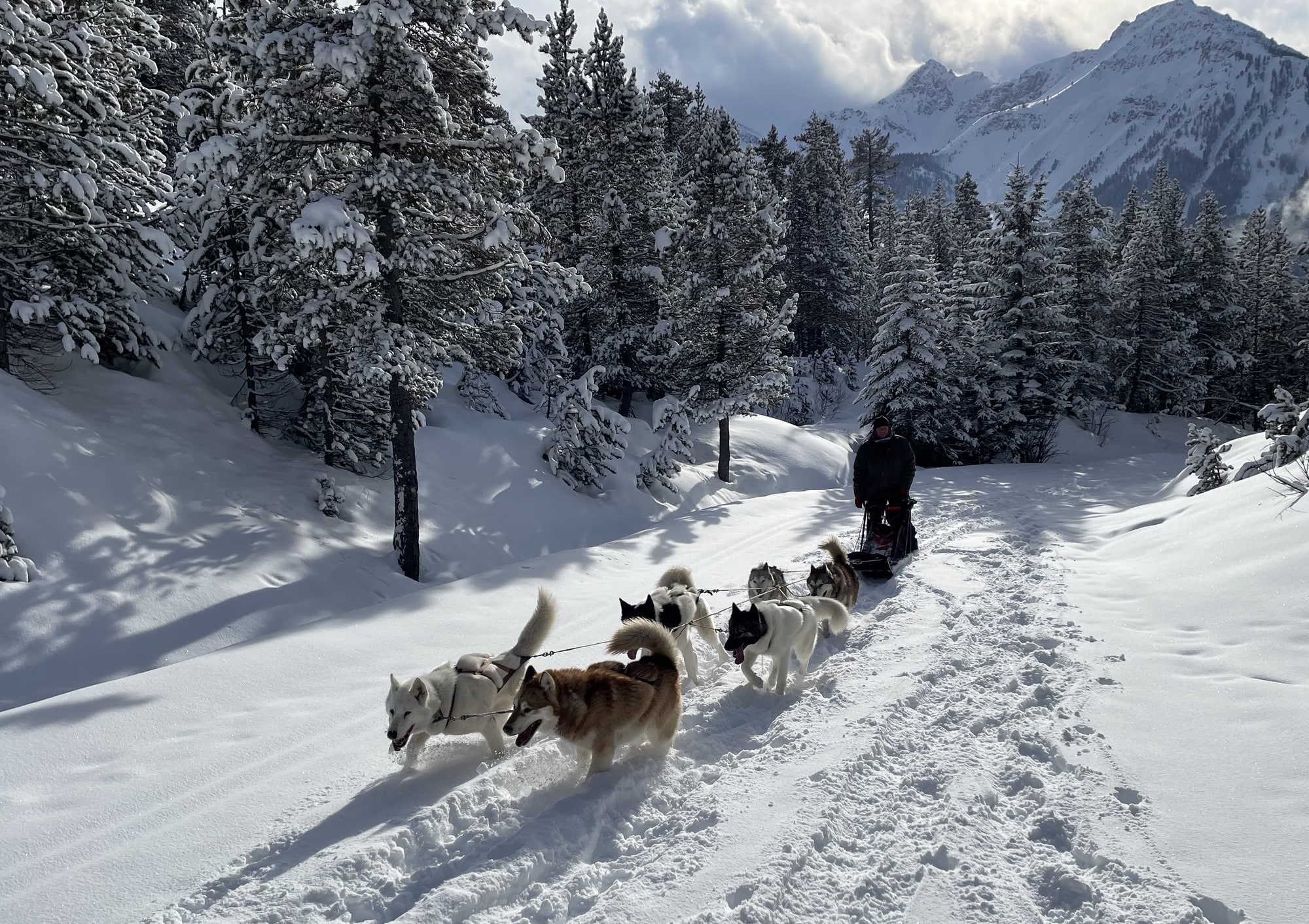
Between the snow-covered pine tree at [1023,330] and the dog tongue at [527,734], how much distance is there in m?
27.7

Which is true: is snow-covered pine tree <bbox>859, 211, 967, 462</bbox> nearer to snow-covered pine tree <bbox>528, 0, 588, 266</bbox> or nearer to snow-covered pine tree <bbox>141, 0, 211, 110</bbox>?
snow-covered pine tree <bbox>528, 0, 588, 266</bbox>

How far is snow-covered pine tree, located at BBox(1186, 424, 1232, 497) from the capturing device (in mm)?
14695

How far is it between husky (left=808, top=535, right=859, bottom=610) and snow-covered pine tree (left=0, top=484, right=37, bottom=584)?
31.3 feet

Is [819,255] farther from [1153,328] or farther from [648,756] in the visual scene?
[648,756]

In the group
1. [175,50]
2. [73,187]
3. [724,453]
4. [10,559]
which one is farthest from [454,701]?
[175,50]

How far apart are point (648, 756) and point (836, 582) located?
3529 millimetres

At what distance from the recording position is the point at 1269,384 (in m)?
41.2

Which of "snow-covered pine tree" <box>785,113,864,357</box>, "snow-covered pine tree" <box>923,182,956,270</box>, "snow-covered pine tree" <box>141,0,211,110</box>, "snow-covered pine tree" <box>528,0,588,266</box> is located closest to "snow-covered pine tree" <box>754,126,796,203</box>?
"snow-covered pine tree" <box>785,113,864,357</box>

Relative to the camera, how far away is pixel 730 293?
2262cm

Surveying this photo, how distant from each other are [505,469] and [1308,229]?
222m

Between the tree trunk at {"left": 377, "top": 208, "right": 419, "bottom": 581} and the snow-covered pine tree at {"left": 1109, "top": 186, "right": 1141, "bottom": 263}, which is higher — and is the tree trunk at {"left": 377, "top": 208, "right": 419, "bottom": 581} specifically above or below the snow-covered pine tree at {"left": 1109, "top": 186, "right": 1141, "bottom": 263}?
below

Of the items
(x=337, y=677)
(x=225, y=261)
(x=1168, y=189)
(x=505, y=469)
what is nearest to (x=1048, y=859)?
(x=337, y=677)

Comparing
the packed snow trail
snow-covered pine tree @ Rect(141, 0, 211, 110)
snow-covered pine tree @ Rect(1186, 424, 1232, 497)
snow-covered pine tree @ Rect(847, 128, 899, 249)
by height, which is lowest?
the packed snow trail

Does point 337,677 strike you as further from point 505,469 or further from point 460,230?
point 505,469
